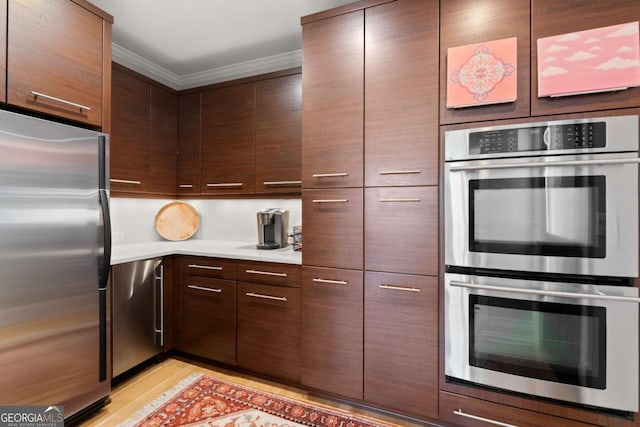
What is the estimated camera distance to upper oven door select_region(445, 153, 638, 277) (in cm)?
137

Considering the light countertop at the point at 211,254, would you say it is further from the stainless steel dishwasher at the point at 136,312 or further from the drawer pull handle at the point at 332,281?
the drawer pull handle at the point at 332,281

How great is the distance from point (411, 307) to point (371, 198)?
0.65 m

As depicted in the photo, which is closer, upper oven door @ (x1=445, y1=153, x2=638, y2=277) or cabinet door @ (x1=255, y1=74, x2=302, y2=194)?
upper oven door @ (x1=445, y1=153, x2=638, y2=277)

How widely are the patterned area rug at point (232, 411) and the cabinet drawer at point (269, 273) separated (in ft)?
2.44

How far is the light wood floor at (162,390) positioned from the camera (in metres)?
1.87

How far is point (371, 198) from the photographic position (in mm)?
1837

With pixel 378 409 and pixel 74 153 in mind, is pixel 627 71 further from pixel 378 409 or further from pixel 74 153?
pixel 74 153

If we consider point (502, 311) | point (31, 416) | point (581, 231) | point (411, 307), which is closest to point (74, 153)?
point (31, 416)

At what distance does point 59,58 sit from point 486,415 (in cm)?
290

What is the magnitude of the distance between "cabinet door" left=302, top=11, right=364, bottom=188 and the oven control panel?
25.6 inches

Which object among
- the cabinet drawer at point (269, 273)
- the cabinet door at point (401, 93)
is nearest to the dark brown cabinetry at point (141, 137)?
the cabinet drawer at point (269, 273)

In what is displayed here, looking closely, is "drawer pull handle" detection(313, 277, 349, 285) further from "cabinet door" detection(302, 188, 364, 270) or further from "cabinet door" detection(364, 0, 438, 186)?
"cabinet door" detection(364, 0, 438, 186)

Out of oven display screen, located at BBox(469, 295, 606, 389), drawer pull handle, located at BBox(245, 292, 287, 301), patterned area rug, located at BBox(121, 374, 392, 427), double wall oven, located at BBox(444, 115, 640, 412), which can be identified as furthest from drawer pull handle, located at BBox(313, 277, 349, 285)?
patterned area rug, located at BBox(121, 374, 392, 427)

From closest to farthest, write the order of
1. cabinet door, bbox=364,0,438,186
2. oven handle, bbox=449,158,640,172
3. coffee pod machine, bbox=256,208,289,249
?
oven handle, bbox=449,158,640,172 < cabinet door, bbox=364,0,438,186 < coffee pod machine, bbox=256,208,289,249
